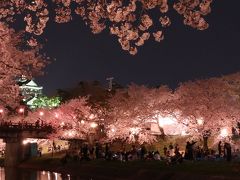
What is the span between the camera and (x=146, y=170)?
3419 centimetres

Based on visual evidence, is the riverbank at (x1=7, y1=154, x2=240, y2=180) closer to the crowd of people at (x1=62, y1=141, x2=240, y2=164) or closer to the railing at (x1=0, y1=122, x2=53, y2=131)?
the crowd of people at (x1=62, y1=141, x2=240, y2=164)

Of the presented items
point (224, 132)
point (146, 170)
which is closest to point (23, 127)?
point (224, 132)

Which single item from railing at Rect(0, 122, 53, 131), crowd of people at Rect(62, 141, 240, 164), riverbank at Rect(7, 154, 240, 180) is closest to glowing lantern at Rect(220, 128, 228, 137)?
crowd of people at Rect(62, 141, 240, 164)

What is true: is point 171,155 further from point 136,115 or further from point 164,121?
point 164,121

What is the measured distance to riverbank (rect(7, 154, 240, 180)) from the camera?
2797 centimetres

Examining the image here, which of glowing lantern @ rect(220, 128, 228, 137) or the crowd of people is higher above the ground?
glowing lantern @ rect(220, 128, 228, 137)

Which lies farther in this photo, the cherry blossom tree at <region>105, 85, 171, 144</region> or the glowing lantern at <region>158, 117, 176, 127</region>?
the glowing lantern at <region>158, 117, 176, 127</region>

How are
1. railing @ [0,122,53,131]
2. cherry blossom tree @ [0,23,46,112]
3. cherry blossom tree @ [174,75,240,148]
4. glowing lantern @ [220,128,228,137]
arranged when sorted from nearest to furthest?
cherry blossom tree @ [0,23,46,112] < glowing lantern @ [220,128,228,137] < cherry blossom tree @ [174,75,240,148] < railing @ [0,122,53,131]

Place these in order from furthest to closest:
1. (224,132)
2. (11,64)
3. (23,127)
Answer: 1. (23,127)
2. (224,132)
3. (11,64)

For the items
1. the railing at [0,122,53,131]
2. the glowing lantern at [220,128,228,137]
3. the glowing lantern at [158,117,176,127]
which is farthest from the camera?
the railing at [0,122,53,131]

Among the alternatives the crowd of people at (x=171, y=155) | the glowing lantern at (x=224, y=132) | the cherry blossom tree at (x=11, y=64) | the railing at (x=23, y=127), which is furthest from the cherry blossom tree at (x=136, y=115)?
the cherry blossom tree at (x=11, y=64)

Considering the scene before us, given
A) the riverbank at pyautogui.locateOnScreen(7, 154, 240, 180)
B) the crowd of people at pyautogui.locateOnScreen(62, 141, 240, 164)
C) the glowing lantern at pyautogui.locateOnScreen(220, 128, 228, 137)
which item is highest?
the glowing lantern at pyautogui.locateOnScreen(220, 128, 228, 137)

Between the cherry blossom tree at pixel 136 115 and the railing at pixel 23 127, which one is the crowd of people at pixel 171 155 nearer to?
the cherry blossom tree at pixel 136 115

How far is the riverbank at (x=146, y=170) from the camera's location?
27969 millimetres
